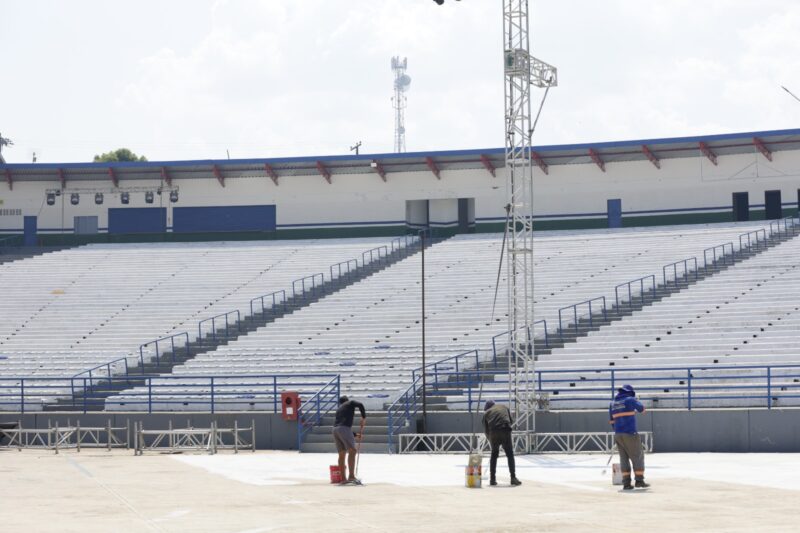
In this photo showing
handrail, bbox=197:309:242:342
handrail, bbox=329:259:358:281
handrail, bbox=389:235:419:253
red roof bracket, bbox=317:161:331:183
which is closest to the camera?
handrail, bbox=197:309:242:342

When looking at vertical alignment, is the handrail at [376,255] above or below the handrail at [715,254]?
above

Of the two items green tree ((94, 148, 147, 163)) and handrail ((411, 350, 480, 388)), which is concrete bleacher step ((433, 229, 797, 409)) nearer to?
handrail ((411, 350, 480, 388))

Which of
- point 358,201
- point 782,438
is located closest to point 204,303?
point 358,201

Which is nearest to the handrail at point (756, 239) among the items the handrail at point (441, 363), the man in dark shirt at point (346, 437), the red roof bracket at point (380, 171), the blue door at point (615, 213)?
the blue door at point (615, 213)

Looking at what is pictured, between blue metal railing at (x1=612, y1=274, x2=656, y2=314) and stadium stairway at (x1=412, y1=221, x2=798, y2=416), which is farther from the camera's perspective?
blue metal railing at (x1=612, y1=274, x2=656, y2=314)

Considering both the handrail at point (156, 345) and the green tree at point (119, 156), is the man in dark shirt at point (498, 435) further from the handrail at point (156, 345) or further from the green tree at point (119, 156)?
the green tree at point (119, 156)

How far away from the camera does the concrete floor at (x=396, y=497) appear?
15219mm

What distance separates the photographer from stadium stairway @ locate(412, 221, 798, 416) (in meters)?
32.7

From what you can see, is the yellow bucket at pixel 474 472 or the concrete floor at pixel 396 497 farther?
the yellow bucket at pixel 474 472

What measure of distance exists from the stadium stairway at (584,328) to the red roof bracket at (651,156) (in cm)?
849

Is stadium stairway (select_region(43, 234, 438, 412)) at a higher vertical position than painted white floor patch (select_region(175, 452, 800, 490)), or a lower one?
higher

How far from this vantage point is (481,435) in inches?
1127

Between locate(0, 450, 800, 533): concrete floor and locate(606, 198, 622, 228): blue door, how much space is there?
90.2ft

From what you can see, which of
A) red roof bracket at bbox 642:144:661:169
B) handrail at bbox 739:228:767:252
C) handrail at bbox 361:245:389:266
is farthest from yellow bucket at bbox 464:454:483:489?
red roof bracket at bbox 642:144:661:169
